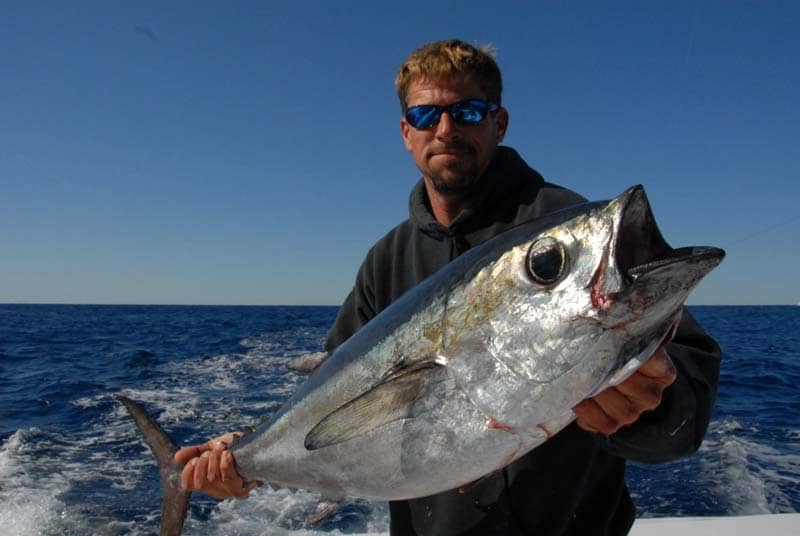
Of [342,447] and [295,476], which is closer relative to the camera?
[342,447]

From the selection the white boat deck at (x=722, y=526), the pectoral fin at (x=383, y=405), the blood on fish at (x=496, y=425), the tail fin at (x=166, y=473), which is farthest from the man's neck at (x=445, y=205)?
the white boat deck at (x=722, y=526)

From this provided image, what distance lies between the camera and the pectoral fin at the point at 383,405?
1947mm

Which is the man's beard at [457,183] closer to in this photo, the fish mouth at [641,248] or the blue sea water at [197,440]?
the fish mouth at [641,248]

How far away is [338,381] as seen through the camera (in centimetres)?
235

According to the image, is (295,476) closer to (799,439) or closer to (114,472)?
(114,472)

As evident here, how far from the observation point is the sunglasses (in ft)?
9.74

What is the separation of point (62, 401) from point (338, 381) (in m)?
12.2

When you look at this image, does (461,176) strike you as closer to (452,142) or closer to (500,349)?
(452,142)

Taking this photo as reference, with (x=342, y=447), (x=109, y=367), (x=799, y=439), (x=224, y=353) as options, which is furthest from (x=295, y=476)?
(x=224, y=353)

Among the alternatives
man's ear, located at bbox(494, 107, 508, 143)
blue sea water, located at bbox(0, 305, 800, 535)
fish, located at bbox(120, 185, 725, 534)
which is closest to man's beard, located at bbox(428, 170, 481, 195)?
man's ear, located at bbox(494, 107, 508, 143)

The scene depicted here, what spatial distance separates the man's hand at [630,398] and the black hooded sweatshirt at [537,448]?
16cm

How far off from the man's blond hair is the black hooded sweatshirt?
1.21 ft

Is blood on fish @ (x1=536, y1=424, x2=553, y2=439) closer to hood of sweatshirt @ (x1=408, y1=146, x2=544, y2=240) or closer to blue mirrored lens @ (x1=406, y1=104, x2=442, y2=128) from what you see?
hood of sweatshirt @ (x1=408, y1=146, x2=544, y2=240)

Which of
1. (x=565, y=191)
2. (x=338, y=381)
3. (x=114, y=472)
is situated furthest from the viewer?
(x=114, y=472)
